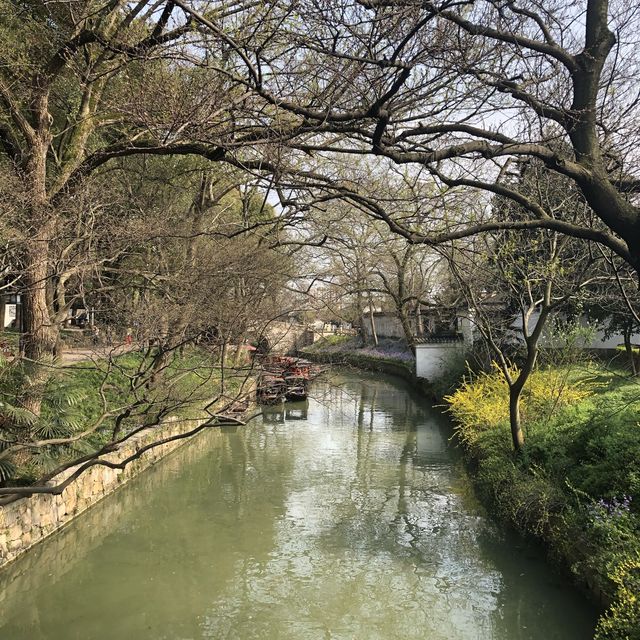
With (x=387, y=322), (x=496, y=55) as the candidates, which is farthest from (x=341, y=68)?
(x=387, y=322)

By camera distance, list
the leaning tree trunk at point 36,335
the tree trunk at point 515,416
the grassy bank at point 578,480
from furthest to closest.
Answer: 1. the tree trunk at point 515,416
2. the leaning tree trunk at point 36,335
3. the grassy bank at point 578,480

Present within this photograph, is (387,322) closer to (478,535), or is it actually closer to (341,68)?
(478,535)

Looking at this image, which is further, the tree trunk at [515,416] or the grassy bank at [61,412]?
the tree trunk at [515,416]

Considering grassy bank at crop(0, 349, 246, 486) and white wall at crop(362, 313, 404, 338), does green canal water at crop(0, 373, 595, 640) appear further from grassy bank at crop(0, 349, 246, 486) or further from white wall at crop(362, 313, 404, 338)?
white wall at crop(362, 313, 404, 338)

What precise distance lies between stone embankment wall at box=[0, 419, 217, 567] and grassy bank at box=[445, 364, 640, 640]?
14.4 feet

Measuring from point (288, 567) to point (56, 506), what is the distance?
316cm

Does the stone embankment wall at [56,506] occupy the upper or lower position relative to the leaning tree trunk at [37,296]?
lower

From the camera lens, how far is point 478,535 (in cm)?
716

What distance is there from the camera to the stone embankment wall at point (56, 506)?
6.20 m

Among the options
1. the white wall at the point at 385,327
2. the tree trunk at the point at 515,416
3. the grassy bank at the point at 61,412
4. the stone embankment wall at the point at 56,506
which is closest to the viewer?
the stone embankment wall at the point at 56,506

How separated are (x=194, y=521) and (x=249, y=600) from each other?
2495 millimetres

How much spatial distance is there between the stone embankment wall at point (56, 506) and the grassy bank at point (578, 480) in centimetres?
439

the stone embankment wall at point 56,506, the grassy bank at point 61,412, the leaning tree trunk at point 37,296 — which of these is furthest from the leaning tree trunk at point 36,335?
the stone embankment wall at point 56,506

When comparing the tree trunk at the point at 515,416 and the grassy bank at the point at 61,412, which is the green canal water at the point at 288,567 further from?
the tree trunk at the point at 515,416
